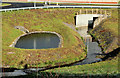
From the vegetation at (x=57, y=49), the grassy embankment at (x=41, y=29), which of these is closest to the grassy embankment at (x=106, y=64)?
the vegetation at (x=57, y=49)

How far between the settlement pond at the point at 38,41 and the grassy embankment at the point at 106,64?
1170cm

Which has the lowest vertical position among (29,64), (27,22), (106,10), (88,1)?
(29,64)

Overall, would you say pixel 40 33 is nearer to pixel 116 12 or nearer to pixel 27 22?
pixel 27 22

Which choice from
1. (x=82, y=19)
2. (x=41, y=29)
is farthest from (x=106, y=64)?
(x=82, y=19)

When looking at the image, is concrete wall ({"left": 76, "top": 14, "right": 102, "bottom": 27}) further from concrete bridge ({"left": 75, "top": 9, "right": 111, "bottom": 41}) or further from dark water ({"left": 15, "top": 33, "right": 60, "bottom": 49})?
dark water ({"left": 15, "top": 33, "right": 60, "bottom": 49})

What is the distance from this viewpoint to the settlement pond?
39888 millimetres

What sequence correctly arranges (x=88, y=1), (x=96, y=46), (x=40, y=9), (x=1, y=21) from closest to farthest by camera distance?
(x=96, y=46), (x=1, y=21), (x=40, y=9), (x=88, y=1)

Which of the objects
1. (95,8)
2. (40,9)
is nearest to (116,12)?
(95,8)

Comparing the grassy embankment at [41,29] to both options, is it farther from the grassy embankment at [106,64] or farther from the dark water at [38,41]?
the grassy embankment at [106,64]

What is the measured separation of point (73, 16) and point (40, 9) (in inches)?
477

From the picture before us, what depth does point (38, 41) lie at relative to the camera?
4378 centimetres

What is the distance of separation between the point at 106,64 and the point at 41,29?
25275 millimetres

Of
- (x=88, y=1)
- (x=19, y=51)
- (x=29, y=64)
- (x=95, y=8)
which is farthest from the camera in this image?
(x=88, y=1)

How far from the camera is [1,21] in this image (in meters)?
48.7
